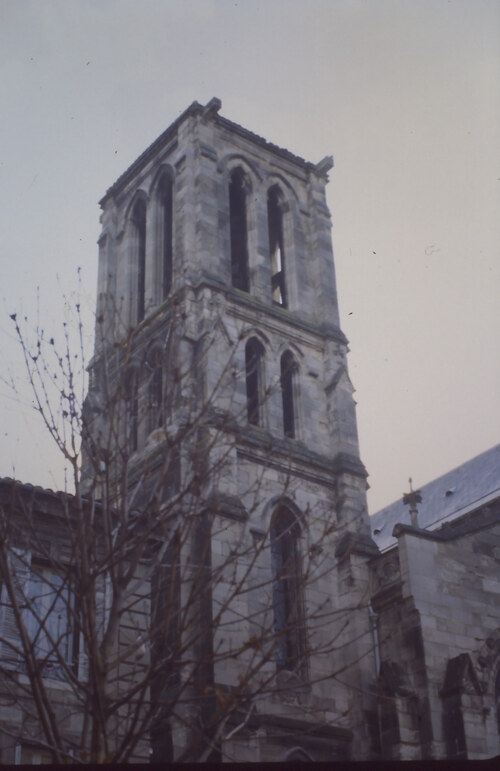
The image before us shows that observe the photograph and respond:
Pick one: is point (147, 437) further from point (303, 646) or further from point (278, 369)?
point (303, 646)

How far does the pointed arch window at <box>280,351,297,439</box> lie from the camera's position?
28.2 m

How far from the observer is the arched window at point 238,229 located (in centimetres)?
3130

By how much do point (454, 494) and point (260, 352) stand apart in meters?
12.4

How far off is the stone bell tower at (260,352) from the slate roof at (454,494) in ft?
29.4

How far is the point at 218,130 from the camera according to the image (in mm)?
32500

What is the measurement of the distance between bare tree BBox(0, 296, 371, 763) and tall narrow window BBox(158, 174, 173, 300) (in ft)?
8.61

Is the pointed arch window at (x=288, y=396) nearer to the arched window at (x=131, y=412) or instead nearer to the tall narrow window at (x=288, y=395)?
the tall narrow window at (x=288, y=395)

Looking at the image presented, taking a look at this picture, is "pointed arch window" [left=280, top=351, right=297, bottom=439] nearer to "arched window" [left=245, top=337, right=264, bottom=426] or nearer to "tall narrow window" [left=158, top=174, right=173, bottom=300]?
"arched window" [left=245, top=337, right=264, bottom=426]

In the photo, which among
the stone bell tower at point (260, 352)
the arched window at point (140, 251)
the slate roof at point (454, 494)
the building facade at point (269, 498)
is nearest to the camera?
the building facade at point (269, 498)

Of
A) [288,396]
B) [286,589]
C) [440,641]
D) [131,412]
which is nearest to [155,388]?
[288,396]

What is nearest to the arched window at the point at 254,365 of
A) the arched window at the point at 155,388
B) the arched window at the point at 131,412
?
the arched window at the point at 155,388

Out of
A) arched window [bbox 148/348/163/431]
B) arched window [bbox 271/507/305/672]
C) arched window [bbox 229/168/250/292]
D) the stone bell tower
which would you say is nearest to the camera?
the stone bell tower

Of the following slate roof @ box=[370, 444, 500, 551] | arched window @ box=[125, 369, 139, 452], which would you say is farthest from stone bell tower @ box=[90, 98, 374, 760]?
slate roof @ box=[370, 444, 500, 551]

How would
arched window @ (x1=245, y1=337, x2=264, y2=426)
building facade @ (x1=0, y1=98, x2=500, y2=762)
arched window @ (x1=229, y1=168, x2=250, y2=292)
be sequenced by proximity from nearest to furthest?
building facade @ (x1=0, y1=98, x2=500, y2=762) → arched window @ (x1=245, y1=337, x2=264, y2=426) → arched window @ (x1=229, y1=168, x2=250, y2=292)
